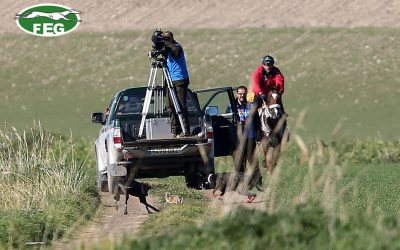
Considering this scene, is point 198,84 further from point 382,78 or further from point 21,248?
point 21,248

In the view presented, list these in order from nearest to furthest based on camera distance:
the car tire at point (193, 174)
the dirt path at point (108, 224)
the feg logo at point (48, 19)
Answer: the dirt path at point (108, 224) < the car tire at point (193, 174) < the feg logo at point (48, 19)

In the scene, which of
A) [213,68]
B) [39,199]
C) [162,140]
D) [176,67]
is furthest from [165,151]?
[213,68]

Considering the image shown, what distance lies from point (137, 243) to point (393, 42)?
221 feet

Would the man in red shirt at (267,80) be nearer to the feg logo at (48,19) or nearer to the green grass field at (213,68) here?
the green grass field at (213,68)

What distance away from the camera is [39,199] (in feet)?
61.1

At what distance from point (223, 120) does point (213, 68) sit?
54.3m

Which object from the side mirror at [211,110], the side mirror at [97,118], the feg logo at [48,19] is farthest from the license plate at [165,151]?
the feg logo at [48,19]

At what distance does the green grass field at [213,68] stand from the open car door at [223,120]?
39.9m

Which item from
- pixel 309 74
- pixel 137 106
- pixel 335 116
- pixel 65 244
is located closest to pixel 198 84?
pixel 309 74

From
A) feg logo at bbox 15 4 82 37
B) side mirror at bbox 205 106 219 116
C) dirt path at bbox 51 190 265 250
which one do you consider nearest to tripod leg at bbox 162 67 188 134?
side mirror at bbox 205 106 219 116

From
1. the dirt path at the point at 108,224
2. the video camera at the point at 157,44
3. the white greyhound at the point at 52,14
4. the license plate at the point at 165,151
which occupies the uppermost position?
the white greyhound at the point at 52,14

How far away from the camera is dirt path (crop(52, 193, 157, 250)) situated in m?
14.6

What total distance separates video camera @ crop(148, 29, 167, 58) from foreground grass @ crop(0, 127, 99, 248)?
1.81 meters

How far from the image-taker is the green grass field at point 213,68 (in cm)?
6731
